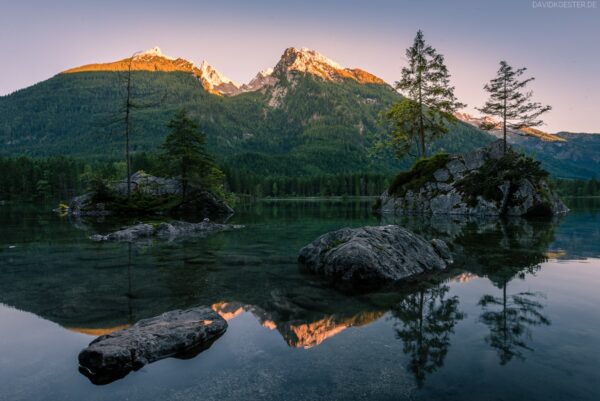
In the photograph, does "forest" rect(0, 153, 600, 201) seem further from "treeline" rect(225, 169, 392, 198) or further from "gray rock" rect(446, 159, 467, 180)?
"gray rock" rect(446, 159, 467, 180)

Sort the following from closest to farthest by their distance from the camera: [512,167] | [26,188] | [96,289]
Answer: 1. [96,289]
2. [512,167]
3. [26,188]

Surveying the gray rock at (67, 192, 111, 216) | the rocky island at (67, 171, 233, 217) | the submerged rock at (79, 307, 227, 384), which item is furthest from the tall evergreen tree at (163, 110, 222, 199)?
the submerged rock at (79, 307, 227, 384)

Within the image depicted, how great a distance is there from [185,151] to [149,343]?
41773 mm

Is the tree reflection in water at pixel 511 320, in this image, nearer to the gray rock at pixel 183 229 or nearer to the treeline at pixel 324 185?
the gray rock at pixel 183 229

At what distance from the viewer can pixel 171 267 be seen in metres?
14.9

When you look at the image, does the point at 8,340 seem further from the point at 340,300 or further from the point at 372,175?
the point at 372,175

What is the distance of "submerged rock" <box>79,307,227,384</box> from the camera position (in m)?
6.13

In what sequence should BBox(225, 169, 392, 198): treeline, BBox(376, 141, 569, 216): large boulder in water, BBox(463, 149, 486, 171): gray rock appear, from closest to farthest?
BBox(376, 141, 569, 216): large boulder in water < BBox(463, 149, 486, 171): gray rock < BBox(225, 169, 392, 198): treeline

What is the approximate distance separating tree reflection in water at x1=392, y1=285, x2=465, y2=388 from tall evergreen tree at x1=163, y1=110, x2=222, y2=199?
4034 centimetres

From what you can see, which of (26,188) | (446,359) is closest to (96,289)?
(446,359)

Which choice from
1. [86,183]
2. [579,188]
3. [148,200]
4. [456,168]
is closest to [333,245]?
[148,200]

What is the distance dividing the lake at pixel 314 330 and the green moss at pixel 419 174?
35.0m

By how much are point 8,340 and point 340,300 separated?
784cm

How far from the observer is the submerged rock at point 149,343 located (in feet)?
20.1
